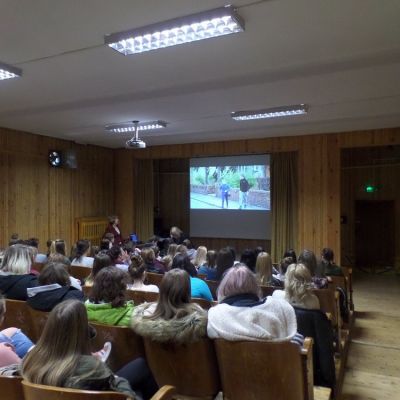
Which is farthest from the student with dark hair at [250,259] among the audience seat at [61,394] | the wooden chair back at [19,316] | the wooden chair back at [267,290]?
the audience seat at [61,394]

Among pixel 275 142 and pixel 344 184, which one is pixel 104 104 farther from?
pixel 344 184

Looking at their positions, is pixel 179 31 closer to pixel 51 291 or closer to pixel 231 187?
pixel 51 291

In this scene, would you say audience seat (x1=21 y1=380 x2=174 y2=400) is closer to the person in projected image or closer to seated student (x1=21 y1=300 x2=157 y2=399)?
seated student (x1=21 y1=300 x2=157 y2=399)

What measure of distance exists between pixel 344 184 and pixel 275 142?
9.89 ft

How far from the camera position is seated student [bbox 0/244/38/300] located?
304 centimetres

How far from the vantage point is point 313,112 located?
5.58 meters

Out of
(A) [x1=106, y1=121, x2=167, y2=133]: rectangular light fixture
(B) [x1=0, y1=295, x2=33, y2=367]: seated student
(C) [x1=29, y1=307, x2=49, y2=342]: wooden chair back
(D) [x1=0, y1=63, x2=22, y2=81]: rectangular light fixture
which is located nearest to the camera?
(B) [x1=0, y1=295, x2=33, y2=367]: seated student

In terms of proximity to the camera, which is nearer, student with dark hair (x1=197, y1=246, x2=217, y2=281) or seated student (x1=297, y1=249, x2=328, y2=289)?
seated student (x1=297, y1=249, x2=328, y2=289)

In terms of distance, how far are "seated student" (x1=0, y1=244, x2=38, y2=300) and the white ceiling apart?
1695 mm

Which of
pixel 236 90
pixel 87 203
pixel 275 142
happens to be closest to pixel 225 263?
pixel 236 90

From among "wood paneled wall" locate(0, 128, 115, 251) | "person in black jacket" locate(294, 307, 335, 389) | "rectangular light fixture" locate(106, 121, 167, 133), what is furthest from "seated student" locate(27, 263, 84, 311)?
"wood paneled wall" locate(0, 128, 115, 251)

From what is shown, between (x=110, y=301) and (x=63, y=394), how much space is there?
108 cm

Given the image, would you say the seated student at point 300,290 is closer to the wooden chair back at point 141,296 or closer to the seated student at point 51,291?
the wooden chair back at point 141,296

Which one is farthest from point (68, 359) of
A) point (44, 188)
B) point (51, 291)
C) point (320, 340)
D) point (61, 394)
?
point (44, 188)
